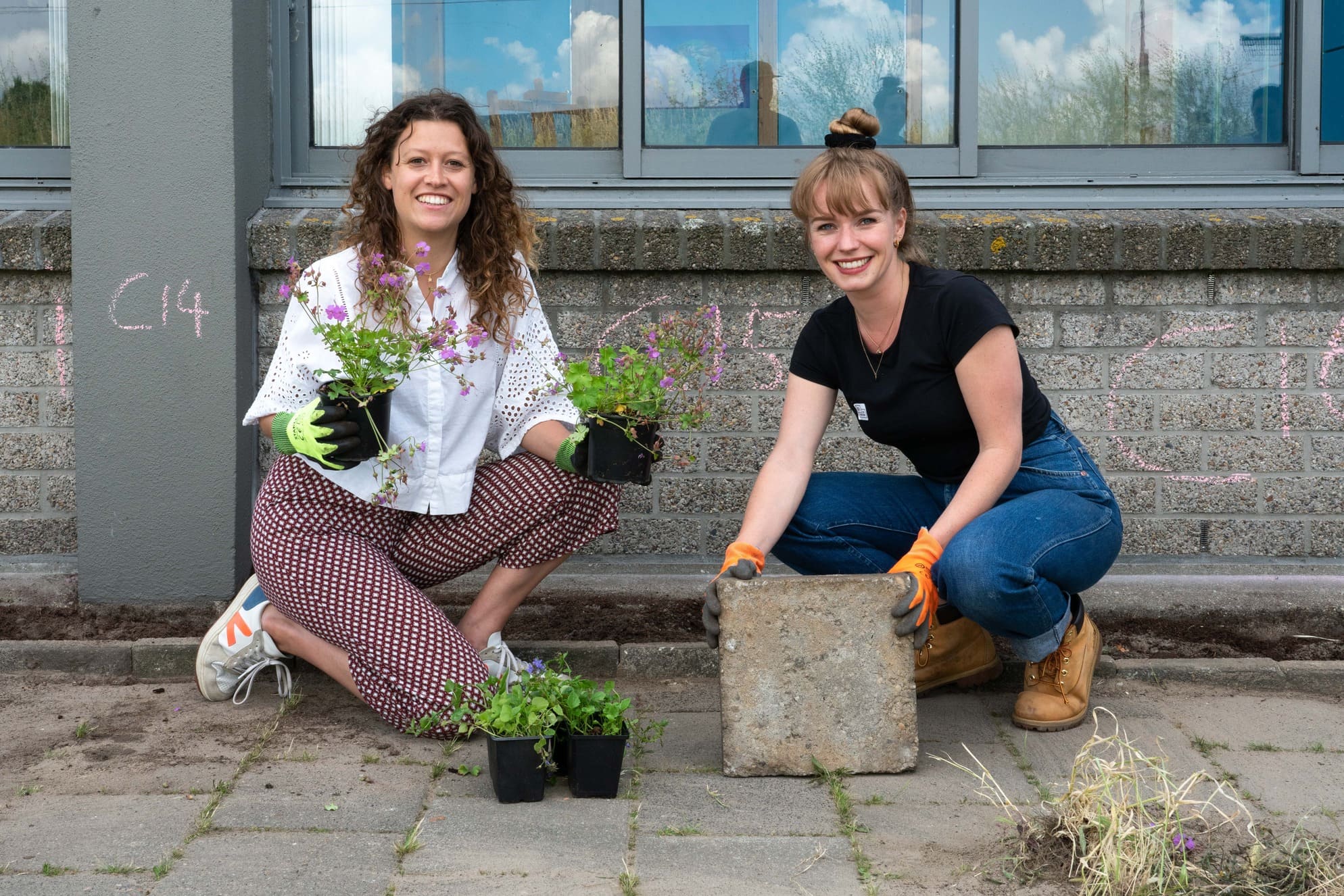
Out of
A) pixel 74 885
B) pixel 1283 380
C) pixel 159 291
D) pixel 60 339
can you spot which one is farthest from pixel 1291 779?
pixel 60 339

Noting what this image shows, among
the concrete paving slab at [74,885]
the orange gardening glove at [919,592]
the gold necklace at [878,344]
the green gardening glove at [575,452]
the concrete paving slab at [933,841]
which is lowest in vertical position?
the concrete paving slab at [933,841]

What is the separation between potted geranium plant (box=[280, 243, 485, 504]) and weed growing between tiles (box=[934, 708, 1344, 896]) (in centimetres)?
156

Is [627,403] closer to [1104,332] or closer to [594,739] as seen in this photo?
[594,739]

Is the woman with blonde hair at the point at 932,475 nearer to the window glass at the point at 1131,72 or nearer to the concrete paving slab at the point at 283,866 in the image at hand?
the concrete paving slab at the point at 283,866

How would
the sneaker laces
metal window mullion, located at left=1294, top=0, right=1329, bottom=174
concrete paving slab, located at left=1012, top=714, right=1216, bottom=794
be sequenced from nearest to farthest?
concrete paving slab, located at left=1012, top=714, right=1216, bottom=794 < the sneaker laces < metal window mullion, located at left=1294, top=0, right=1329, bottom=174

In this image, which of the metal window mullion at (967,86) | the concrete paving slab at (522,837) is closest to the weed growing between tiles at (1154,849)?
the concrete paving slab at (522,837)

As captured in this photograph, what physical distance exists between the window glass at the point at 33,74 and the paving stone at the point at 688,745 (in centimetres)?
318

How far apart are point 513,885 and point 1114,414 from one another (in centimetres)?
286

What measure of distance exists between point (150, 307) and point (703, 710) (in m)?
2.20

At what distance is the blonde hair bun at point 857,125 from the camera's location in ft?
10.2

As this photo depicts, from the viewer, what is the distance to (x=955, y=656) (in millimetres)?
3424

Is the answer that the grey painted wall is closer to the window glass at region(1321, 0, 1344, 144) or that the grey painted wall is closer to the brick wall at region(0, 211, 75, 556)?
the brick wall at region(0, 211, 75, 556)

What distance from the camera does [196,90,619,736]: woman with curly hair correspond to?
123 inches

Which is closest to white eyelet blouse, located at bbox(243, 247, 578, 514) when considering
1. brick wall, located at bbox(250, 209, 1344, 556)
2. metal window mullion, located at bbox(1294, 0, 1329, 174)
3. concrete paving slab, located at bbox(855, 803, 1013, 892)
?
brick wall, located at bbox(250, 209, 1344, 556)
